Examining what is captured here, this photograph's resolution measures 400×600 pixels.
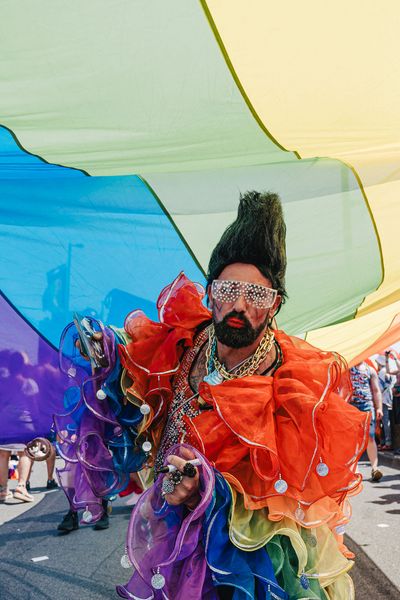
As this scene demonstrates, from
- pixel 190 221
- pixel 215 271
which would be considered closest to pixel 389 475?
pixel 190 221

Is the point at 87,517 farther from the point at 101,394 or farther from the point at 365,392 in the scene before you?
the point at 365,392

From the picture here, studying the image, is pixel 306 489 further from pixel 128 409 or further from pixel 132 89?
pixel 132 89

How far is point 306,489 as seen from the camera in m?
1.80

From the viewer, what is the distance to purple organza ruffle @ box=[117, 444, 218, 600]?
1.68 m

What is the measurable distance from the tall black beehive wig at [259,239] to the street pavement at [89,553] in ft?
8.61

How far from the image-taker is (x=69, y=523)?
5641mm

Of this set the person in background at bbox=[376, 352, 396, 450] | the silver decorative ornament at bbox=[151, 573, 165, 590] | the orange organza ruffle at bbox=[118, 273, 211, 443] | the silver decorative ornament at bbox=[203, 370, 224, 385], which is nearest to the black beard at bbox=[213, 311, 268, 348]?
the silver decorative ornament at bbox=[203, 370, 224, 385]

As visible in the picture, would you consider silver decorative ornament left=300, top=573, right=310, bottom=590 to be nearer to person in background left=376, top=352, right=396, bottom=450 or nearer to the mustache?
the mustache

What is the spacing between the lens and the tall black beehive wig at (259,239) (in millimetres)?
2078

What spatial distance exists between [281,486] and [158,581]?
39 cm

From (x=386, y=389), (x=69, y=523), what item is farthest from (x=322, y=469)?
(x=386, y=389)

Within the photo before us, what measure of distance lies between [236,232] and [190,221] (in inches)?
40.3

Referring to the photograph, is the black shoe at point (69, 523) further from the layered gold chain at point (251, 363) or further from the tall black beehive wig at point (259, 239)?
the tall black beehive wig at point (259, 239)

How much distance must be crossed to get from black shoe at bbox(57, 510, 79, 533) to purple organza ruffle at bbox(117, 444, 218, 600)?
4.09m
